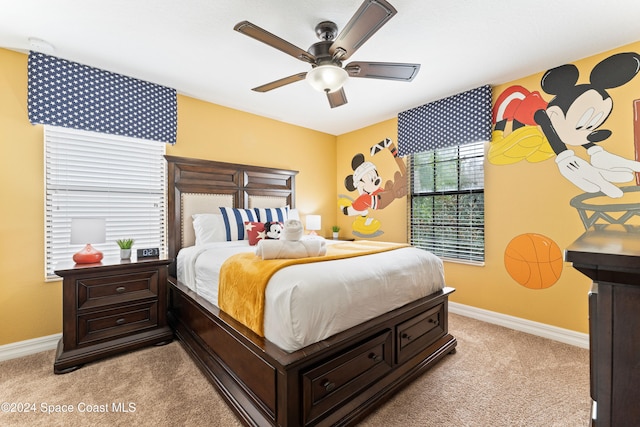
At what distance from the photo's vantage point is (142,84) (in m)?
3.04

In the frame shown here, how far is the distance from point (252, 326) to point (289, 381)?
40 centimetres

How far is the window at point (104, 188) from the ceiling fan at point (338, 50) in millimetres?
1791

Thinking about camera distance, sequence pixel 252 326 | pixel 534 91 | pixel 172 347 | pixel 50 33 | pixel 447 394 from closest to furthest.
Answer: pixel 252 326 < pixel 447 394 < pixel 50 33 < pixel 172 347 < pixel 534 91

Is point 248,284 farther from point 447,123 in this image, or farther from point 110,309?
point 447,123

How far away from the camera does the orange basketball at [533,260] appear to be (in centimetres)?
278

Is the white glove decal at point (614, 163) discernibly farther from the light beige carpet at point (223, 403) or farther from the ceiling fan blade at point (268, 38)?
the ceiling fan blade at point (268, 38)

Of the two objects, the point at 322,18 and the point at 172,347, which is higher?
the point at 322,18

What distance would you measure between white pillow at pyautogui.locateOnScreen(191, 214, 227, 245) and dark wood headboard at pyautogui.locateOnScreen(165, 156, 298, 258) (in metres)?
0.23

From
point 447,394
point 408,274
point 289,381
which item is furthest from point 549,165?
point 289,381

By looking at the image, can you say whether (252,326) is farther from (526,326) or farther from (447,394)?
(526,326)

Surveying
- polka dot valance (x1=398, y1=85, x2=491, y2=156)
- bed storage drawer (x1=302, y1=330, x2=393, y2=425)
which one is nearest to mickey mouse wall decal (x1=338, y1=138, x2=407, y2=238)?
polka dot valance (x1=398, y1=85, x2=491, y2=156)

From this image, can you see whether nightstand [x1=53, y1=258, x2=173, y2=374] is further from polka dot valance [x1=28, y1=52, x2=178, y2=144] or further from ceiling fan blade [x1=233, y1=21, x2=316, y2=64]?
ceiling fan blade [x1=233, y1=21, x2=316, y2=64]

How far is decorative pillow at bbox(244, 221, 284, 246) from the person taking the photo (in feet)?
10.2

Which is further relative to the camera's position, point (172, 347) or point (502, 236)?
point (502, 236)
